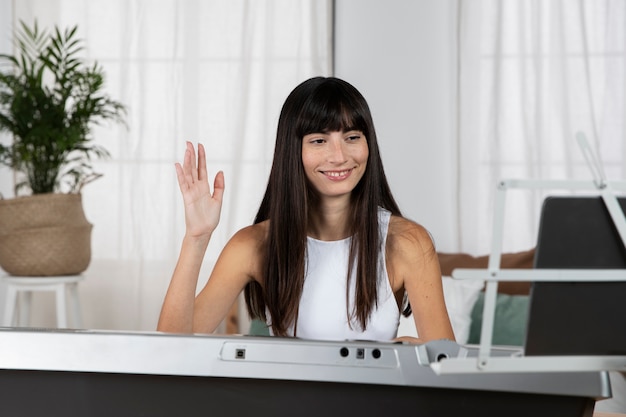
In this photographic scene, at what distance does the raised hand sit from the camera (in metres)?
1.63

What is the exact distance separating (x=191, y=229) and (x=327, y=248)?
45 cm

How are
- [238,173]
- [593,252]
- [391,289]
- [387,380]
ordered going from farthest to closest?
[238,173] < [391,289] < [387,380] < [593,252]

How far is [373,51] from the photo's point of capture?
3840mm

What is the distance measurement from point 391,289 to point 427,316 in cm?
13

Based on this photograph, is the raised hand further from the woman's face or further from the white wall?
the white wall

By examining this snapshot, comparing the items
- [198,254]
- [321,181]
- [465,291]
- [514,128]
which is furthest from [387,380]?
[514,128]

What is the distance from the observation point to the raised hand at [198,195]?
1.63 meters

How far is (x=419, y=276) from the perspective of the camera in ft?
6.42

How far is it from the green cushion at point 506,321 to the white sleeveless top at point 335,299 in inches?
52.4

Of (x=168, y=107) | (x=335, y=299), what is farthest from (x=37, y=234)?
(x=335, y=299)

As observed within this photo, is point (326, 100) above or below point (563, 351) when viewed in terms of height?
above

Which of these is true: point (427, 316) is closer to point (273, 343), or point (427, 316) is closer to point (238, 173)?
point (273, 343)

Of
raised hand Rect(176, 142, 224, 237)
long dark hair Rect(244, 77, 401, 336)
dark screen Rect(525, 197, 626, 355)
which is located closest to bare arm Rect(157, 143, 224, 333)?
raised hand Rect(176, 142, 224, 237)

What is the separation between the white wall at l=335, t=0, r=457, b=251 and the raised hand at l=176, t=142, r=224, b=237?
2197mm
